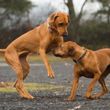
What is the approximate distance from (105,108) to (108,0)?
47273 mm

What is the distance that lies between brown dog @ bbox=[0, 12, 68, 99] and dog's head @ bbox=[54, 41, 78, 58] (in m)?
0.36

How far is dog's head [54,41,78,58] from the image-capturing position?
12.7 m

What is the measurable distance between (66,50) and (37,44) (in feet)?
3.62

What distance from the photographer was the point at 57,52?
12.8 metres

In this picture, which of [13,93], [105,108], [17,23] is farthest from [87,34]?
[105,108]

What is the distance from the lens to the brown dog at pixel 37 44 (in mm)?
13148

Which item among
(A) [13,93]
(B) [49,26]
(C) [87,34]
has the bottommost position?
(C) [87,34]

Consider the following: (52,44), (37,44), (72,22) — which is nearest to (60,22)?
(52,44)

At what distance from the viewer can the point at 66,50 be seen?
12742 millimetres

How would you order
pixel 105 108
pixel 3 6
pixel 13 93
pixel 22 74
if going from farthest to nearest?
pixel 3 6 < pixel 13 93 < pixel 22 74 < pixel 105 108

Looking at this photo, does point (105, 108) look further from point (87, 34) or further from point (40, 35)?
point (87, 34)

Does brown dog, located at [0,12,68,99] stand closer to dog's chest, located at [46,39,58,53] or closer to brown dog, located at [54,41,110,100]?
dog's chest, located at [46,39,58,53]

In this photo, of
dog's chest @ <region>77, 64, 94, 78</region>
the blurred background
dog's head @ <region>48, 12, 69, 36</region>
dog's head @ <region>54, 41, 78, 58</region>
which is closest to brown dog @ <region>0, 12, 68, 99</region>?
→ dog's head @ <region>48, 12, 69, 36</region>

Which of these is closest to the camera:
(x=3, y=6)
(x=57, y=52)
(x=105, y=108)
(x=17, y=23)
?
(x=105, y=108)
